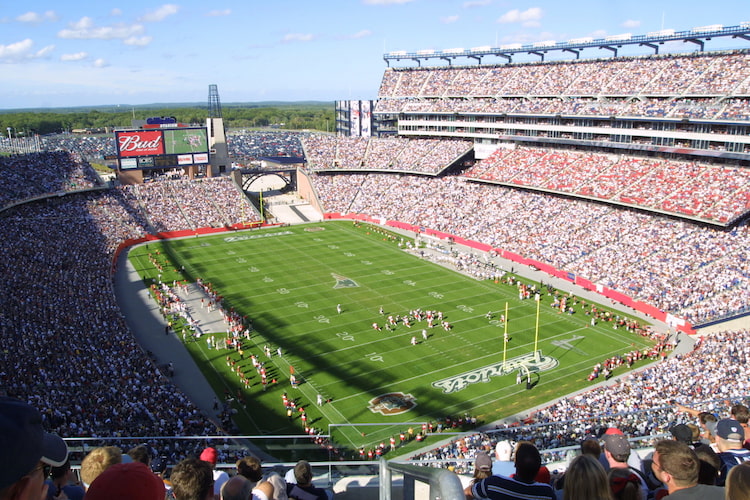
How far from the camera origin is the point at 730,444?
6.38 m

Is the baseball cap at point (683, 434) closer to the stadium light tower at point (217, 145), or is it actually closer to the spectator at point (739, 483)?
the spectator at point (739, 483)

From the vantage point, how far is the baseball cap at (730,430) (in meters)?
6.36

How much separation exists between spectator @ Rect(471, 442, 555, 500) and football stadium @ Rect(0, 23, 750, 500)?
0.06 m

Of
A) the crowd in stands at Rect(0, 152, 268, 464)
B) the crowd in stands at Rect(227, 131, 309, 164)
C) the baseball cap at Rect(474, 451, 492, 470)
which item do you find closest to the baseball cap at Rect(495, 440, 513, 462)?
the baseball cap at Rect(474, 451, 492, 470)

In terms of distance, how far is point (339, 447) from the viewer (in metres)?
21.6

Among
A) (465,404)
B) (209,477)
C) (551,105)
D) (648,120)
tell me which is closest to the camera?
(209,477)

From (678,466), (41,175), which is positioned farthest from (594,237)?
(41,175)

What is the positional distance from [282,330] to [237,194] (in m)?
35.7

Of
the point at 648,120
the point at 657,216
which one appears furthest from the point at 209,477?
the point at 648,120

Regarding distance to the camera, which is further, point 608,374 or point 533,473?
point 608,374

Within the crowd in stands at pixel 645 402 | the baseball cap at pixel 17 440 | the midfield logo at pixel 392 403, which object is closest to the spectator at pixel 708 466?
the baseball cap at pixel 17 440

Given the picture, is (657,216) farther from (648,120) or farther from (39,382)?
(39,382)

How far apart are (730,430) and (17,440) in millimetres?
6791

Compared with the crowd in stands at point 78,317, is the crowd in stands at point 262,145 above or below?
above
